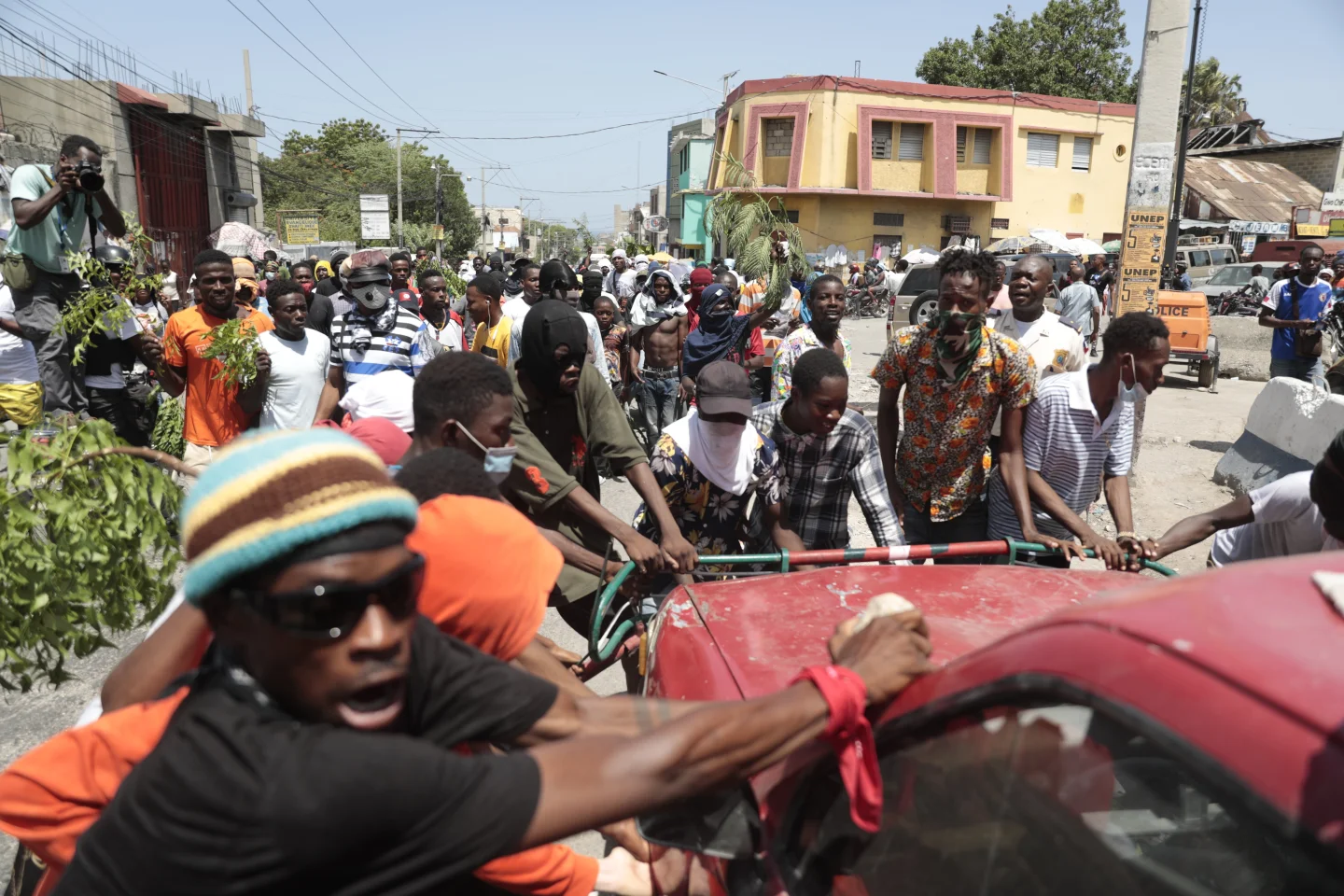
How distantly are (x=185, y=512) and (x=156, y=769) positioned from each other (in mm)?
338

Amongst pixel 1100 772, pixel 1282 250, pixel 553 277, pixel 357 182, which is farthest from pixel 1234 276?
pixel 357 182

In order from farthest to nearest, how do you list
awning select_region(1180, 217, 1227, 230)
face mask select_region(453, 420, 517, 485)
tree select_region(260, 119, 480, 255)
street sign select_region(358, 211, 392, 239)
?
1. tree select_region(260, 119, 480, 255)
2. street sign select_region(358, 211, 392, 239)
3. awning select_region(1180, 217, 1227, 230)
4. face mask select_region(453, 420, 517, 485)

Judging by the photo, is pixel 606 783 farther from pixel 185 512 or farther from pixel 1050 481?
pixel 1050 481

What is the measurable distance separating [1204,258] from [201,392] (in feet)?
96.9

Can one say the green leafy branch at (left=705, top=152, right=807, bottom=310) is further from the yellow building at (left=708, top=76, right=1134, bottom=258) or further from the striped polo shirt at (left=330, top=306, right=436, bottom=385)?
the yellow building at (left=708, top=76, right=1134, bottom=258)

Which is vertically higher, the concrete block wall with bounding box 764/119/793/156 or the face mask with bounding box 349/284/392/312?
the concrete block wall with bounding box 764/119/793/156

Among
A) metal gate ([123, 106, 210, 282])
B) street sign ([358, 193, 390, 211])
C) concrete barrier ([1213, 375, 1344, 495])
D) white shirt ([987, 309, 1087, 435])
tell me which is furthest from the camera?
Result: street sign ([358, 193, 390, 211])

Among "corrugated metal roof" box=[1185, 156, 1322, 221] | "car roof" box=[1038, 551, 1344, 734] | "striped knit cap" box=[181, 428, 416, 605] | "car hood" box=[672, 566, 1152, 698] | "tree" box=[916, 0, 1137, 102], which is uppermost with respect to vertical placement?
"tree" box=[916, 0, 1137, 102]

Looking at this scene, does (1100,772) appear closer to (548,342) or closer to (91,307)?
(548,342)

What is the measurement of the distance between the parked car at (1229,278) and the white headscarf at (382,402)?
867 inches

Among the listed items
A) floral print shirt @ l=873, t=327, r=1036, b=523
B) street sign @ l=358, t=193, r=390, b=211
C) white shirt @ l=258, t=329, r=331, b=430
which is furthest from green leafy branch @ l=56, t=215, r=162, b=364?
street sign @ l=358, t=193, r=390, b=211

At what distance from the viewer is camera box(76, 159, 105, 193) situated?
16.6 feet

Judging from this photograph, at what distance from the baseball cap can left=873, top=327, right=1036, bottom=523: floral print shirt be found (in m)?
0.93

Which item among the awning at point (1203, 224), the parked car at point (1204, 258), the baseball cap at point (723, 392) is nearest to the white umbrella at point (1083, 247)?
the parked car at point (1204, 258)
